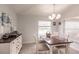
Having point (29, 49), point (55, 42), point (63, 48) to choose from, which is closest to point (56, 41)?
point (55, 42)

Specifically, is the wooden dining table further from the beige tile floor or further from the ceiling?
the ceiling

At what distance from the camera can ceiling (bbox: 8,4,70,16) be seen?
1.82m

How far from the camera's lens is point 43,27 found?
1.96m

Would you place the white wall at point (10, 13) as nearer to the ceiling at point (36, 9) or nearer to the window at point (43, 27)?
the ceiling at point (36, 9)

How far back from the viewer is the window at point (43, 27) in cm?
192

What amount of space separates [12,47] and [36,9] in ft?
2.86

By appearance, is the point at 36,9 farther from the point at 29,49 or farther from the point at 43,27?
the point at 29,49

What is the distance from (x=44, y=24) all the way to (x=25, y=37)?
476 mm

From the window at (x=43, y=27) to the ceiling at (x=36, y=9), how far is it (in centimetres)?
18

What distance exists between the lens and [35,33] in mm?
1948

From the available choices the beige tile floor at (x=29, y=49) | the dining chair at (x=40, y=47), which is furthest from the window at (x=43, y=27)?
the beige tile floor at (x=29, y=49)
